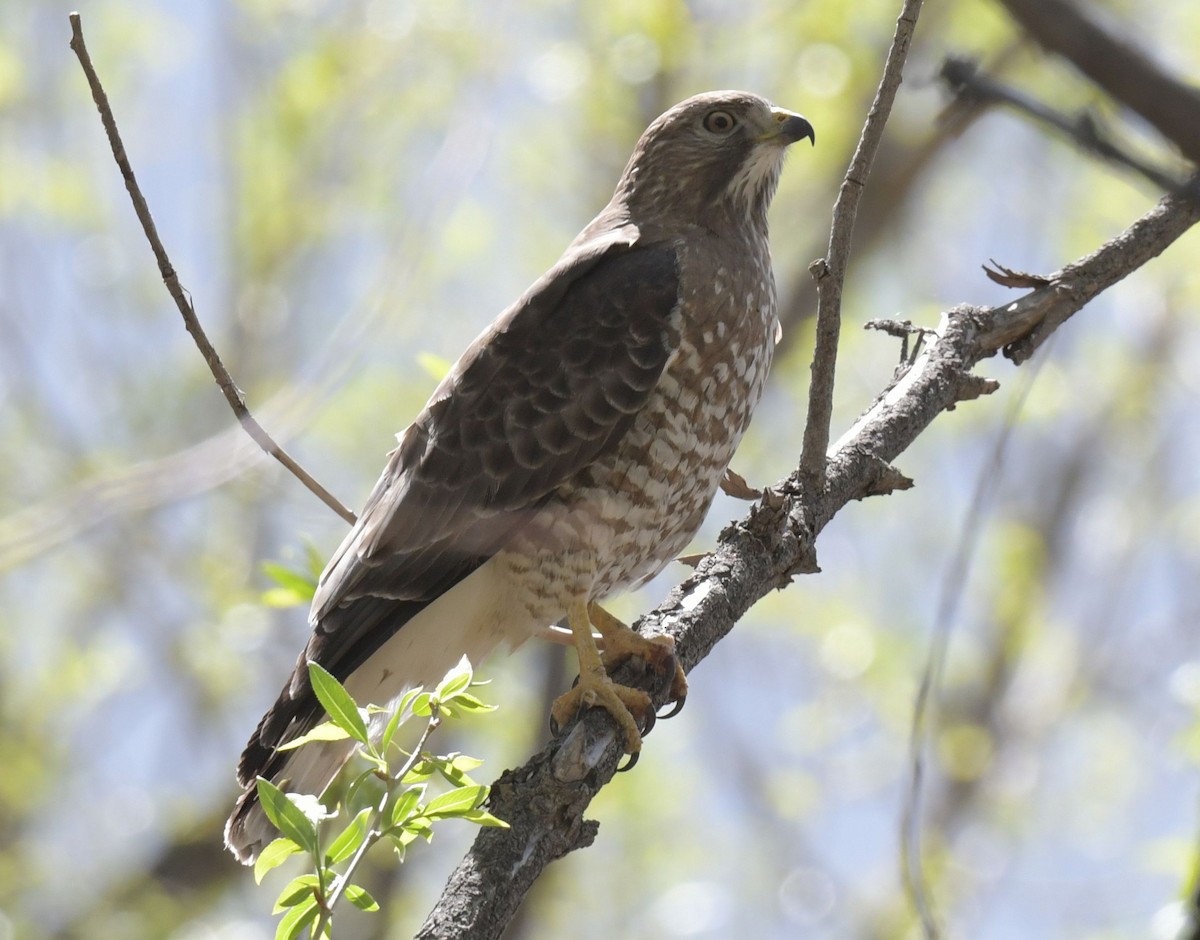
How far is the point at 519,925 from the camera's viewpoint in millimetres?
7035

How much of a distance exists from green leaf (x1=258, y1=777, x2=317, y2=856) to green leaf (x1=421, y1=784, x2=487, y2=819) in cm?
19

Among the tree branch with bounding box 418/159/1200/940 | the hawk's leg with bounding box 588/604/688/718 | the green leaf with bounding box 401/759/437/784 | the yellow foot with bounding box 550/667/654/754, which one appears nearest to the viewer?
the green leaf with bounding box 401/759/437/784

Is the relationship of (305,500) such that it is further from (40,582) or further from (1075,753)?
(1075,753)

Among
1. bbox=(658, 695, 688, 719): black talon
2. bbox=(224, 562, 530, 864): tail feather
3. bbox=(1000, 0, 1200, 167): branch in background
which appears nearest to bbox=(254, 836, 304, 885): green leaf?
bbox=(224, 562, 530, 864): tail feather

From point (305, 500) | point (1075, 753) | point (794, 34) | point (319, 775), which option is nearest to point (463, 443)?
point (319, 775)

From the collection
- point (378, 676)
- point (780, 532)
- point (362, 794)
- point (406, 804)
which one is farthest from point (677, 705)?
point (406, 804)

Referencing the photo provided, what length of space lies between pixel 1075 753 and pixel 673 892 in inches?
163

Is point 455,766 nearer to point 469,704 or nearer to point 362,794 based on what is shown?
point 469,704

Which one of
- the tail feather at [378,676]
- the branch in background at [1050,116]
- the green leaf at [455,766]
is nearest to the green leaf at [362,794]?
the green leaf at [455,766]

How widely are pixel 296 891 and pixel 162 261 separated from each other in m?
1.42

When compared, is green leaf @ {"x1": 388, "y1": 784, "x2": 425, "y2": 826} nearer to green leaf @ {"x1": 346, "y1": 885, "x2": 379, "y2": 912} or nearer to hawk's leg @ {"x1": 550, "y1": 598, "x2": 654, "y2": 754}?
green leaf @ {"x1": 346, "y1": 885, "x2": 379, "y2": 912}

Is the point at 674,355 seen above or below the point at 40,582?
below

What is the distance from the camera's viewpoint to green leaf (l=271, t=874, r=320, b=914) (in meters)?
2.20

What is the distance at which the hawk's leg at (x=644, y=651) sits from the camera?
3293 millimetres
